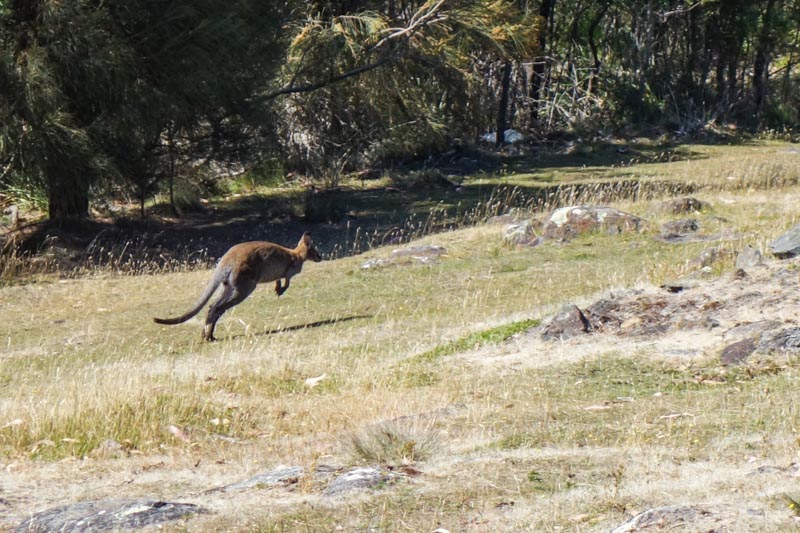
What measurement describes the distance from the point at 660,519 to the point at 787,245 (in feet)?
29.9

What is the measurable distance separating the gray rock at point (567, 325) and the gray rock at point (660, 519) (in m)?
6.03

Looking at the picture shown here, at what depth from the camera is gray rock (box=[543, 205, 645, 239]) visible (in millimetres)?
18594

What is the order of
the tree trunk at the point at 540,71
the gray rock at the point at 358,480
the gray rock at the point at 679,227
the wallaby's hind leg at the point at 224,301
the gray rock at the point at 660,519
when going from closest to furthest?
the gray rock at the point at 660,519 → the gray rock at the point at 358,480 → the wallaby's hind leg at the point at 224,301 → the gray rock at the point at 679,227 → the tree trunk at the point at 540,71

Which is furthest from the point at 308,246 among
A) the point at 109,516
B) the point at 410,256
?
the point at 109,516

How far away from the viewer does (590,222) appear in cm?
1872

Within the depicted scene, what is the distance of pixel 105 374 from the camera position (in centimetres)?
1159

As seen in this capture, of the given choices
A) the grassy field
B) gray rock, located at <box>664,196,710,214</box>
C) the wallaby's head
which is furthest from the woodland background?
gray rock, located at <box>664,196,710,214</box>

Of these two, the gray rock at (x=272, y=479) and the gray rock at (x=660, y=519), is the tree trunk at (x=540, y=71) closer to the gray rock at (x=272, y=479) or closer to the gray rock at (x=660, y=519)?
the gray rock at (x=272, y=479)

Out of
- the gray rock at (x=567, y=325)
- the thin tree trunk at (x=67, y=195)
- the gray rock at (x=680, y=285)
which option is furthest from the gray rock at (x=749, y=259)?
the thin tree trunk at (x=67, y=195)

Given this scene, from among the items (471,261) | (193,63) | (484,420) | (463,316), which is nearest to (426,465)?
(484,420)

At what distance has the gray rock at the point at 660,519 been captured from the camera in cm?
527

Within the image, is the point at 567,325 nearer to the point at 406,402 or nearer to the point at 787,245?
the point at 406,402

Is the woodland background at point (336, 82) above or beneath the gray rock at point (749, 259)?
above

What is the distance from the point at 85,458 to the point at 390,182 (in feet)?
69.6
